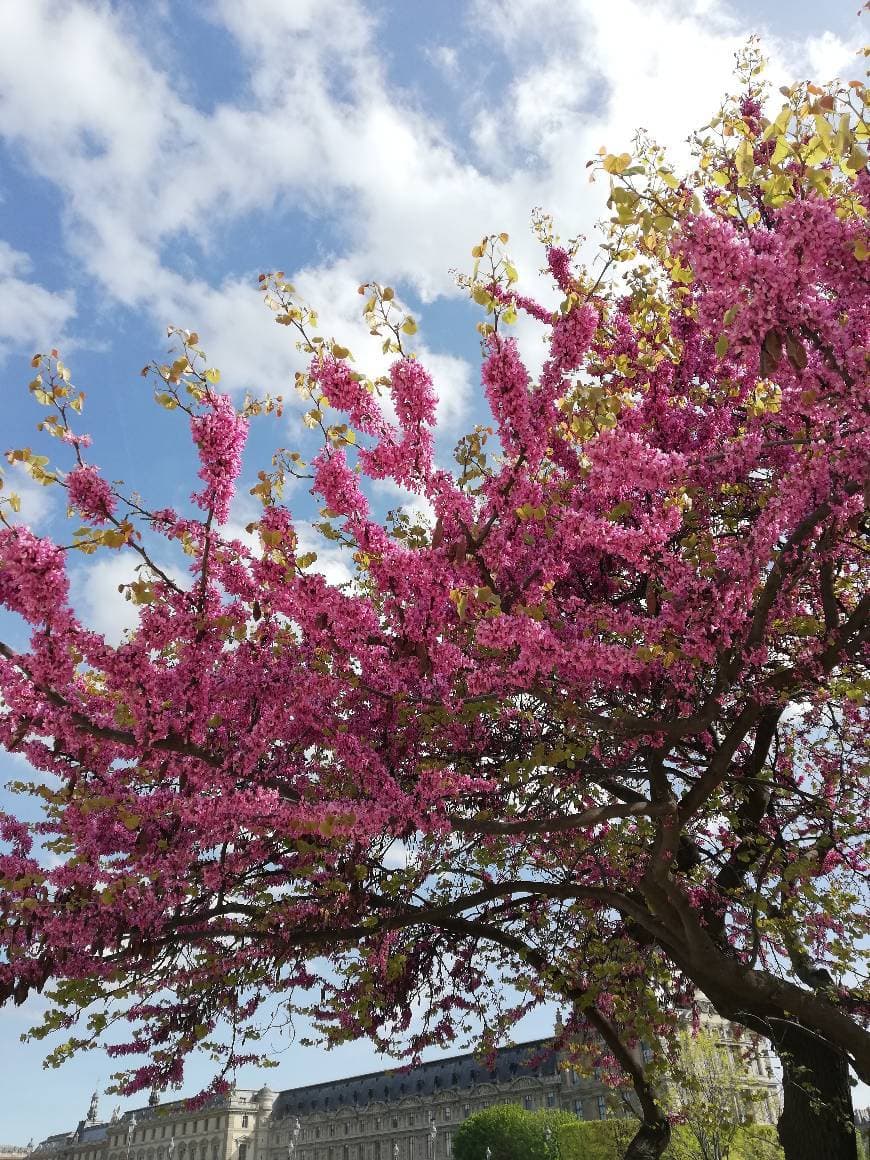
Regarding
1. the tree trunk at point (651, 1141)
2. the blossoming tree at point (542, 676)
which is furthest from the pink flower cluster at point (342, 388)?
the tree trunk at point (651, 1141)

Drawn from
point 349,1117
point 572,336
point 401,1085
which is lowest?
point 349,1117

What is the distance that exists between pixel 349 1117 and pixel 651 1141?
389 feet

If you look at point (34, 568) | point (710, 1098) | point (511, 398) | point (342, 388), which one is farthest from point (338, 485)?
point (710, 1098)

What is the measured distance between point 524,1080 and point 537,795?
98195 millimetres

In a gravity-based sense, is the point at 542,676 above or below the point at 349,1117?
above

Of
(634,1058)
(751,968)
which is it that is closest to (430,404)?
(751,968)

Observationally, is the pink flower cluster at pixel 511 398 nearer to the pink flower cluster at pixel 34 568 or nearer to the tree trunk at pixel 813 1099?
the pink flower cluster at pixel 34 568

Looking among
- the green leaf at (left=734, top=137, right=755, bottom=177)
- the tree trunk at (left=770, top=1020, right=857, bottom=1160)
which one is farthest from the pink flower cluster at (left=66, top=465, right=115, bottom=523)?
the tree trunk at (left=770, top=1020, right=857, bottom=1160)

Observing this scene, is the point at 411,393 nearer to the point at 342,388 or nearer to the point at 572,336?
the point at 342,388

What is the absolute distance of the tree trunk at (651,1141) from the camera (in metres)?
13.6

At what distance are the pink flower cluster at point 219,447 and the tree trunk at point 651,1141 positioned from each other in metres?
13.2

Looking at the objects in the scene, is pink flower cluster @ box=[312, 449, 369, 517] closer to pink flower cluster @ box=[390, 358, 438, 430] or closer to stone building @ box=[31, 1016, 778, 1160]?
pink flower cluster @ box=[390, 358, 438, 430]

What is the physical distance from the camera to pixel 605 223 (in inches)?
386

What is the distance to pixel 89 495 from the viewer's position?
6.39m
